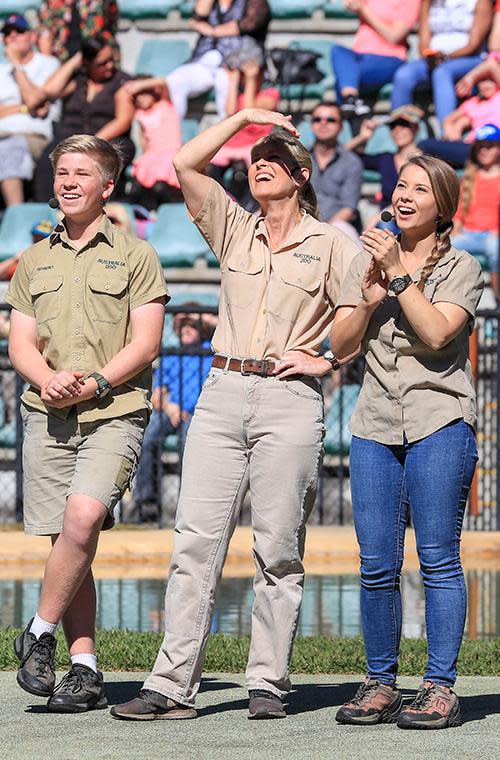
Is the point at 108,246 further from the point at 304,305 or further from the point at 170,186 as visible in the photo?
the point at 170,186

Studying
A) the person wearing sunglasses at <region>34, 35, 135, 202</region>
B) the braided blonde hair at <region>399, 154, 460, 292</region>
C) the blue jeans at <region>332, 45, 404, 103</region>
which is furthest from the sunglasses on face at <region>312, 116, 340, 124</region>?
the braided blonde hair at <region>399, 154, 460, 292</region>

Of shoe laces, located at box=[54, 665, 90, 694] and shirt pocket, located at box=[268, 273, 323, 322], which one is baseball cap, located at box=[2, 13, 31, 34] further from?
shoe laces, located at box=[54, 665, 90, 694]

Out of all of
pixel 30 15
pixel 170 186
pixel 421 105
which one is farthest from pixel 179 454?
pixel 30 15

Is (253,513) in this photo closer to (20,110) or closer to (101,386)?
(101,386)

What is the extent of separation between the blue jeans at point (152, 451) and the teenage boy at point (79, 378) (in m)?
7.34

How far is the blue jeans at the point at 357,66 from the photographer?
655 inches

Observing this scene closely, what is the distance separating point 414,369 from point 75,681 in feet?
4.91

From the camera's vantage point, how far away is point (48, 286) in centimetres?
575

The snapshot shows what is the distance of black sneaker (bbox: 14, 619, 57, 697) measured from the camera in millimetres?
5395

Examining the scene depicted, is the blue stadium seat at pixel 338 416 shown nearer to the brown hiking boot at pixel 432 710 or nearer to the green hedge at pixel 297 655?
the green hedge at pixel 297 655

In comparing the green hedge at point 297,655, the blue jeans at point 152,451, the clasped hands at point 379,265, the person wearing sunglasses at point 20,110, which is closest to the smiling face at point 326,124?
the person wearing sunglasses at point 20,110

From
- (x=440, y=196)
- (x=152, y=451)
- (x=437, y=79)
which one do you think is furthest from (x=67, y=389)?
(x=437, y=79)

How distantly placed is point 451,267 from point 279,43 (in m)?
12.5

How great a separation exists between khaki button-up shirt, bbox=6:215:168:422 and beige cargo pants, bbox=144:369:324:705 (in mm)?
382
